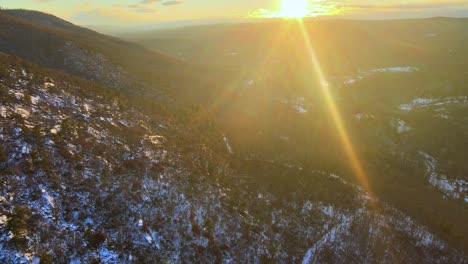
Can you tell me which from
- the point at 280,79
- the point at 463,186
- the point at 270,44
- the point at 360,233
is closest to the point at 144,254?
the point at 360,233

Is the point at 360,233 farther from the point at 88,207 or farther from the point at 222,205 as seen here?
the point at 88,207

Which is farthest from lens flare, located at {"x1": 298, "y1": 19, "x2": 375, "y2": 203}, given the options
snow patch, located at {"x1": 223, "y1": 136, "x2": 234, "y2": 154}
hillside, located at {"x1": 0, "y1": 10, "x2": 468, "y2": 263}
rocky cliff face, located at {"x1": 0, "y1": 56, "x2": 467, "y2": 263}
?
snow patch, located at {"x1": 223, "y1": 136, "x2": 234, "y2": 154}

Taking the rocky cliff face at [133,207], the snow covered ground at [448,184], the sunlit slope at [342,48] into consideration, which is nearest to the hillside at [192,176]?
the rocky cliff face at [133,207]

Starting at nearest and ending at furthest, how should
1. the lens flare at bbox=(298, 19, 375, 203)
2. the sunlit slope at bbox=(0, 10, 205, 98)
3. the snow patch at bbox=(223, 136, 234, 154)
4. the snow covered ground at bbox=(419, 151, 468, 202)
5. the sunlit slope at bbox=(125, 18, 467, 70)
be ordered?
the snow patch at bbox=(223, 136, 234, 154)
the lens flare at bbox=(298, 19, 375, 203)
the snow covered ground at bbox=(419, 151, 468, 202)
the sunlit slope at bbox=(0, 10, 205, 98)
the sunlit slope at bbox=(125, 18, 467, 70)

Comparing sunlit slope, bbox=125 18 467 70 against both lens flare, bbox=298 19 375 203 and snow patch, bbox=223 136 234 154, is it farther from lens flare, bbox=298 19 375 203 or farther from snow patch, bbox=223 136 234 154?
snow patch, bbox=223 136 234 154

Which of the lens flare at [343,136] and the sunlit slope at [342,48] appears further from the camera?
the sunlit slope at [342,48]

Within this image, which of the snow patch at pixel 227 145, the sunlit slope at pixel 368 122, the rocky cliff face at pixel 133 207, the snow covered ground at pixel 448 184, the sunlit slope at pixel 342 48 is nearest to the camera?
the rocky cliff face at pixel 133 207

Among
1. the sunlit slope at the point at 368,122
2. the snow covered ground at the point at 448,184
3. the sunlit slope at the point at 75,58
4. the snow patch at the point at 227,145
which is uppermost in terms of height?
the sunlit slope at the point at 75,58

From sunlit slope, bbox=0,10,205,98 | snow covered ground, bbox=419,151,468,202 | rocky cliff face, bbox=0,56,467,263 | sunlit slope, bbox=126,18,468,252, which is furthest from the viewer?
sunlit slope, bbox=0,10,205,98

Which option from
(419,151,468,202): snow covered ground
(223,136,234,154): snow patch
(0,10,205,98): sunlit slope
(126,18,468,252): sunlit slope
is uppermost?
(0,10,205,98): sunlit slope

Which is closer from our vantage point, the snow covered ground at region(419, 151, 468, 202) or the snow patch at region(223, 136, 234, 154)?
the snow patch at region(223, 136, 234, 154)

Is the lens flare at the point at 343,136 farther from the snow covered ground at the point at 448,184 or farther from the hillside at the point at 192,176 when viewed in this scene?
the snow covered ground at the point at 448,184
